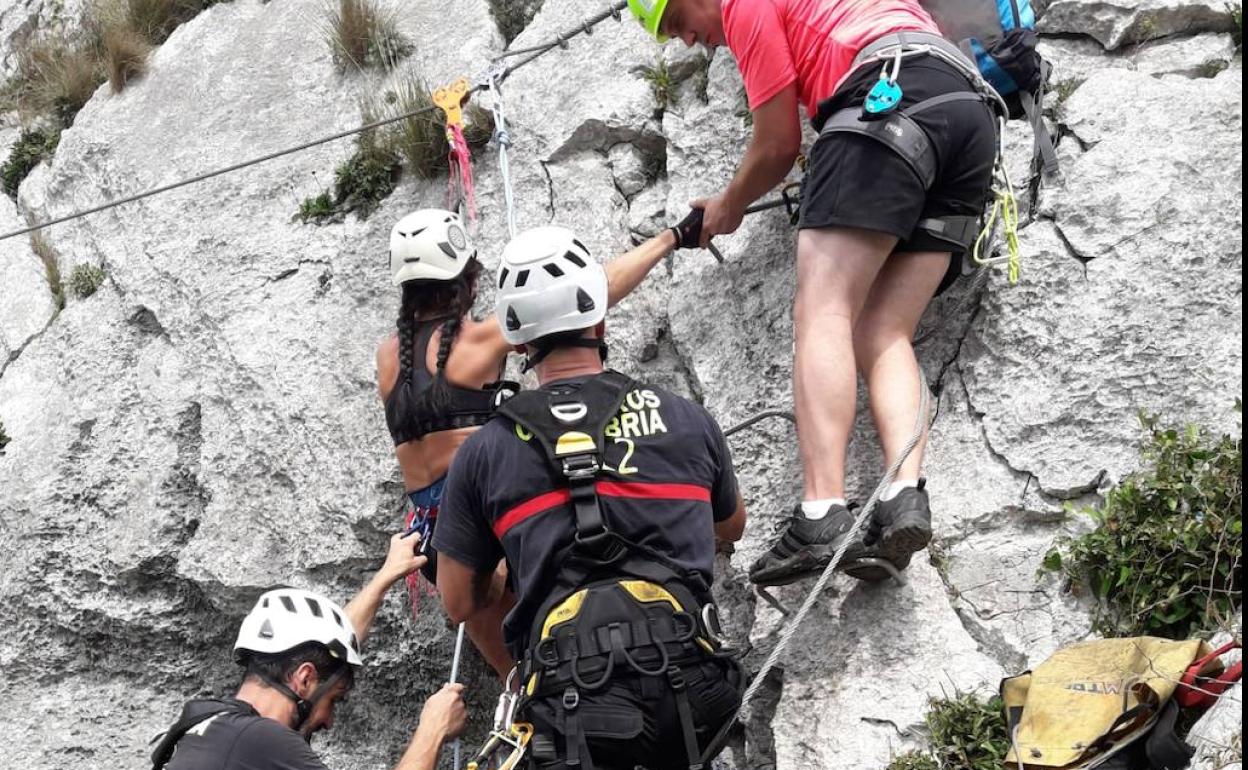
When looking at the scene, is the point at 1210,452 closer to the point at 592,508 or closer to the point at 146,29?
the point at 592,508

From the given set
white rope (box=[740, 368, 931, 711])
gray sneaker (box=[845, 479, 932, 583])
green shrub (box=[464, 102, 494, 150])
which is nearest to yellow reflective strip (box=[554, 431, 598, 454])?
white rope (box=[740, 368, 931, 711])

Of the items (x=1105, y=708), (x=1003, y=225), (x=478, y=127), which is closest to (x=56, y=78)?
(x=478, y=127)

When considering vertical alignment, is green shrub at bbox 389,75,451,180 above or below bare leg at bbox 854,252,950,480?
below

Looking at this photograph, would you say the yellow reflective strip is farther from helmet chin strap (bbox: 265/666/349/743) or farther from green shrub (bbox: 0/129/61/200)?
green shrub (bbox: 0/129/61/200)

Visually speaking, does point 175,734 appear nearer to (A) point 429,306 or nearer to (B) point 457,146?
(A) point 429,306

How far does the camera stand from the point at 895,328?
5.20m

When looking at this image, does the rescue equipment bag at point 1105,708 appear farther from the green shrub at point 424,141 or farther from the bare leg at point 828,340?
the green shrub at point 424,141

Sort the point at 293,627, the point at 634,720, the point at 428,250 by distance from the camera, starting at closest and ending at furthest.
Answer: the point at 634,720, the point at 293,627, the point at 428,250

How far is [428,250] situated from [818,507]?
2.14 meters

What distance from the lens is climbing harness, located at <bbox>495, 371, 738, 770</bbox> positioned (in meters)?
4.05

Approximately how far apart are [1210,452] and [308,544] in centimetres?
425

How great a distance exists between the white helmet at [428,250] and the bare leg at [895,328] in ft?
5.91

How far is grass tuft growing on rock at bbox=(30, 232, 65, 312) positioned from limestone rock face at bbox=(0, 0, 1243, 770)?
0.22ft

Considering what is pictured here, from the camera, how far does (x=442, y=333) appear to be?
5.76 m
